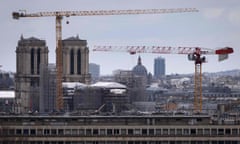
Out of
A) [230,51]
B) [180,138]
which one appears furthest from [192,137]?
[230,51]

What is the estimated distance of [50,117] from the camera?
96562 millimetres

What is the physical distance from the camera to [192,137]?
94.1 meters

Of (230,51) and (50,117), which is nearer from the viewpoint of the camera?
(50,117)

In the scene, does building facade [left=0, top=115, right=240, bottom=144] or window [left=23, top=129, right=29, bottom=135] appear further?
window [left=23, top=129, right=29, bottom=135]

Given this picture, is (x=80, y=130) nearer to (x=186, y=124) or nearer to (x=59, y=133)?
(x=59, y=133)

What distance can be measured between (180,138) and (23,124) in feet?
40.9

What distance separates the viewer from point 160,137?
94062 mm

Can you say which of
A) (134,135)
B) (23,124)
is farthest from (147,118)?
(23,124)

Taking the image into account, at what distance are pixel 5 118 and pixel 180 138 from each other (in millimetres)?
14367

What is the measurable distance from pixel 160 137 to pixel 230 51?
9235cm

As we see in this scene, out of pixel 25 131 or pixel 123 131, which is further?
pixel 25 131

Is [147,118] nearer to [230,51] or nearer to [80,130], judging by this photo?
[80,130]

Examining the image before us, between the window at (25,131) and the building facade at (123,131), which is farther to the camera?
the window at (25,131)

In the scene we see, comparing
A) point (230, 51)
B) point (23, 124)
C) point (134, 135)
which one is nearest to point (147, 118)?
point (134, 135)
